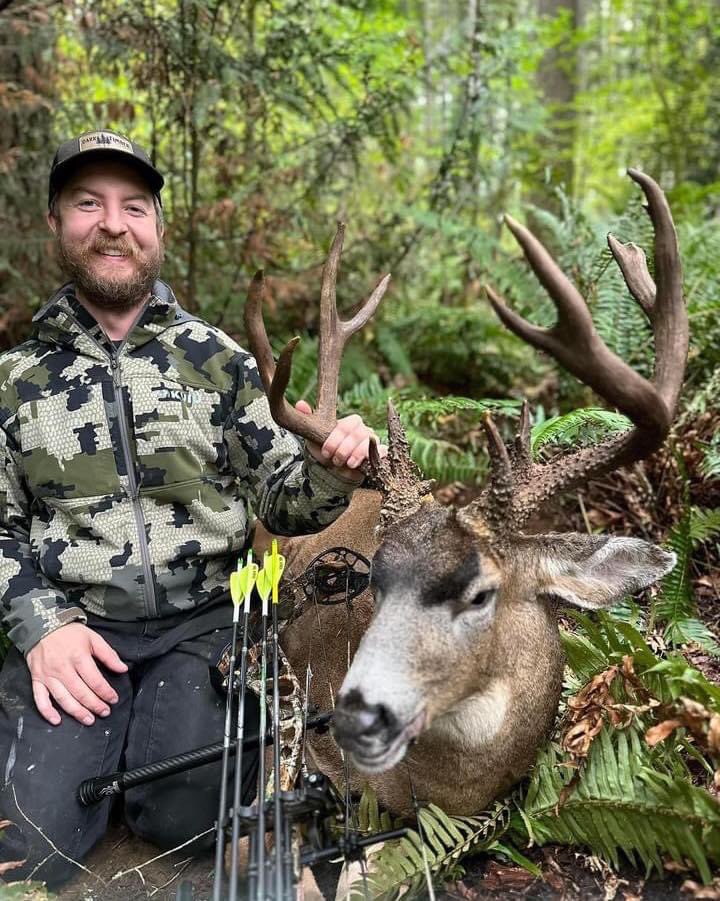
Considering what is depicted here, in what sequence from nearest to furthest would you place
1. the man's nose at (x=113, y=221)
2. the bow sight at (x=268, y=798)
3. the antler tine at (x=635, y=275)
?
the bow sight at (x=268, y=798), the antler tine at (x=635, y=275), the man's nose at (x=113, y=221)

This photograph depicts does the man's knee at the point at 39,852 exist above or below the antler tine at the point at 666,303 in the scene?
below

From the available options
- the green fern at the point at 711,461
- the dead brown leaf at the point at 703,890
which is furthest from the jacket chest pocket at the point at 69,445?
the green fern at the point at 711,461

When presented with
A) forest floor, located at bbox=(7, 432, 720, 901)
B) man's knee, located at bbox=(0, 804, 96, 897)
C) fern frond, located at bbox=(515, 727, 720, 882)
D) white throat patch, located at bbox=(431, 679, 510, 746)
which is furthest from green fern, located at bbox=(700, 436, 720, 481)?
man's knee, located at bbox=(0, 804, 96, 897)

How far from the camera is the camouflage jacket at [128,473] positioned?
384 cm

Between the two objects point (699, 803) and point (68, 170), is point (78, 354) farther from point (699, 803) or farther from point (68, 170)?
point (699, 803)

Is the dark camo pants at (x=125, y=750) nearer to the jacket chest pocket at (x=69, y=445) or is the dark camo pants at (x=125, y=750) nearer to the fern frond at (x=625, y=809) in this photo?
the jacket chest pocket at (x=69, y=445)

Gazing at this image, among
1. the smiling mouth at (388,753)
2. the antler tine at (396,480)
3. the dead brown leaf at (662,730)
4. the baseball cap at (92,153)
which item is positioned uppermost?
the baseball cap at (92,153)

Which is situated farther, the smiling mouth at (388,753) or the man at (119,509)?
the man at (119,509)

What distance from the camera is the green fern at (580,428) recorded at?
4.42 meters

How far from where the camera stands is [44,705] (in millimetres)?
3570

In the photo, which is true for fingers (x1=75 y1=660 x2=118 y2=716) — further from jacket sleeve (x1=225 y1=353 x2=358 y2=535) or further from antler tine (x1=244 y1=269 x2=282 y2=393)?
antler tine (x1=244 y1=269 x2=282 y2=393)

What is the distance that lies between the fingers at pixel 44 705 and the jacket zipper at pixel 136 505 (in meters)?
0.60

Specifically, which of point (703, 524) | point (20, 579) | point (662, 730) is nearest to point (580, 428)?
point (703, 524)

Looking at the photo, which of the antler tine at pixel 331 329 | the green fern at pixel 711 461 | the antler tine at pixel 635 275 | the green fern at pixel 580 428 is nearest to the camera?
the antler tine at pixel 635 275
